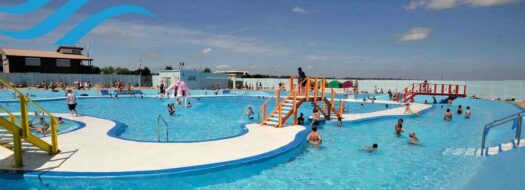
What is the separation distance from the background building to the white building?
40.1 ft

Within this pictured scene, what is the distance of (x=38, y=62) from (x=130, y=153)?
1847 inches

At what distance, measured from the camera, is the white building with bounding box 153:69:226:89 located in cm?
4344

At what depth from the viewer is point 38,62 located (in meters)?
44.7

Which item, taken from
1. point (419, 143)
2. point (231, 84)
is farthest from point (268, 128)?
point (231, 84)

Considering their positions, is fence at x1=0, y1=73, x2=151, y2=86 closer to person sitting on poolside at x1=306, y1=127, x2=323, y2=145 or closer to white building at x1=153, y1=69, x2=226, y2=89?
white building at x1=153, y1=69, x2=226, y2=89

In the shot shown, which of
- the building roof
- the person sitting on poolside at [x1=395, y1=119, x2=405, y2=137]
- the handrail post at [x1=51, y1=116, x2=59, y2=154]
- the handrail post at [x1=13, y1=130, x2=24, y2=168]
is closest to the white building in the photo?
the building roof

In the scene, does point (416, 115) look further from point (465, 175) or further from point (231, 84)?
point (231, 84)

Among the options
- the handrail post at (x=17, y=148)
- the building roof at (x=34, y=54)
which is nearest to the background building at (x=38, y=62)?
the building roof at (x=34, y=54)

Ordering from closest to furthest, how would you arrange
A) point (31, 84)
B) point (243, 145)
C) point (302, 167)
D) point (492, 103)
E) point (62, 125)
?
point (302, 167) → point (243, 145) → point (62, 125) → point (492, 103) → point (31, 84)

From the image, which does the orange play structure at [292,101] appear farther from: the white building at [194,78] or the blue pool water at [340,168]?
the white building at [194,78]

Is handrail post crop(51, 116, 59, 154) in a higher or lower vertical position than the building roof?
lower

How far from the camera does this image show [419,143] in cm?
1210

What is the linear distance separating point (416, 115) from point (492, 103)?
1182cm

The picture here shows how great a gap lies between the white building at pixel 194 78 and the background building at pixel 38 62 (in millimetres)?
12226
